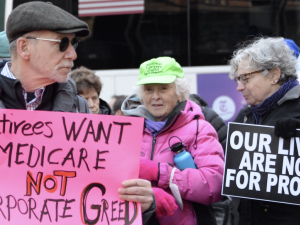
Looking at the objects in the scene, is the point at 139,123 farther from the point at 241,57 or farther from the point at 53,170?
the point at 241,57

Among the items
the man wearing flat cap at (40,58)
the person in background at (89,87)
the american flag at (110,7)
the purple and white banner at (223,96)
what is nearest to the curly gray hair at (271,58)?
the man wearing flat cap at (40,58)

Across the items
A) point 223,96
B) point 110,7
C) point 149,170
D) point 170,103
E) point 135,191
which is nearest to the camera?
point 135,191

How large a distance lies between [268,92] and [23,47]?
4.93 ft

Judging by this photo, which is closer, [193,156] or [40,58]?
[40,58]

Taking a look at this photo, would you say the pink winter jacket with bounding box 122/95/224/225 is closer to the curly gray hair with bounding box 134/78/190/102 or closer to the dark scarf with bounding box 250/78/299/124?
the curly gray hair with bounding box 134/78/190/102

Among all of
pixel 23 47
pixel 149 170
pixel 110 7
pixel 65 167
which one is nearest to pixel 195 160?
pixel 149 170

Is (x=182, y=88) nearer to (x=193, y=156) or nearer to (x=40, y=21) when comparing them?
(x=193, y=156)

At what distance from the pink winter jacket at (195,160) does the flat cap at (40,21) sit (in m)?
1.06

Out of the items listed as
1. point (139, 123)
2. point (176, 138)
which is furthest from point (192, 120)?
point (139, 123)

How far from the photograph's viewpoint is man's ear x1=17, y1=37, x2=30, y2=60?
2.29 metres

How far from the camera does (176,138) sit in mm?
3162

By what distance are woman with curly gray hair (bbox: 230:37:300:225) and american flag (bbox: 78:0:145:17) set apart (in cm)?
517

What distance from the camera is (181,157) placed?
3045 mm

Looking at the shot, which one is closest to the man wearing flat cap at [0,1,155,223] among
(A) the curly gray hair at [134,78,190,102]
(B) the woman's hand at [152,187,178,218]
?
(B) the woman's hand at [152,187,178,218]
